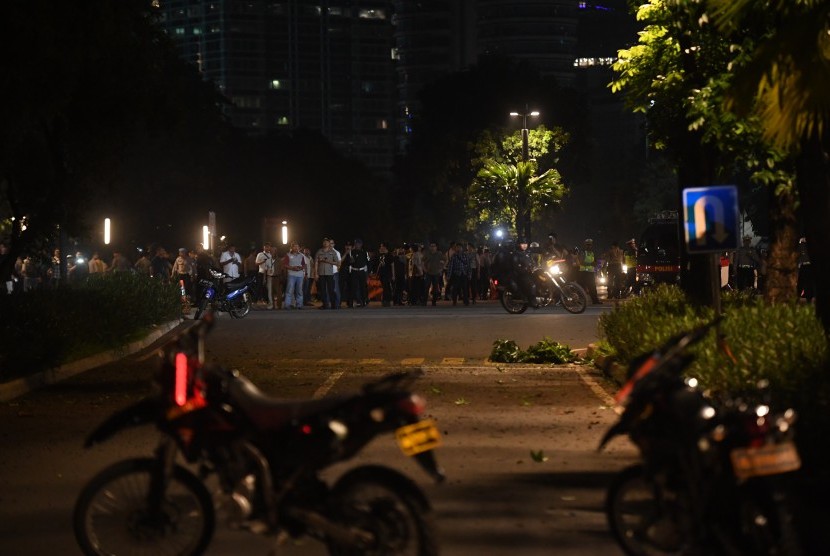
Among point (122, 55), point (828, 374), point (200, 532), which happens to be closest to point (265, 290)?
point (122, 55)

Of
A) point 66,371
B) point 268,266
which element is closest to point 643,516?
point 66,371

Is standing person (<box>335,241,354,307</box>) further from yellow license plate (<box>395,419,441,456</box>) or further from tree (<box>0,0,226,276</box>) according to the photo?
yellow license plate (<box>395,419,441,456</box>)

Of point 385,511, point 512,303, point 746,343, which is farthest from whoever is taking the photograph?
point 512,303

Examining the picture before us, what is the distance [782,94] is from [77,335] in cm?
1340

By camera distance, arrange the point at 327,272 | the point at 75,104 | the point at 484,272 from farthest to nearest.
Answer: the point at 484,272 < the point at 327,272 < the point at 75,104

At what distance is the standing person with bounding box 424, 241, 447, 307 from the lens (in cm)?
4156

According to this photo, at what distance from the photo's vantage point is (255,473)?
719 centimetres

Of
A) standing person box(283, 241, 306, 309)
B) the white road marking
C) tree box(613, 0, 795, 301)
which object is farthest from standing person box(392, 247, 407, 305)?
the white road marking

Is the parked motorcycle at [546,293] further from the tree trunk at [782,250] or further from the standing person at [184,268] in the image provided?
the tree trunk at [782,250]

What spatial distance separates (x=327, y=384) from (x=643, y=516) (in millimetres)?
11296

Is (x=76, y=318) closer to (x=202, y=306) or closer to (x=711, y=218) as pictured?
(x=711, y=218)

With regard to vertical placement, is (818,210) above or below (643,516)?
above

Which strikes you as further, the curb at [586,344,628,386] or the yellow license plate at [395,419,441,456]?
the curb at [586,344,628,386]

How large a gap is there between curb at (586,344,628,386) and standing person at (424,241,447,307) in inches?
771
